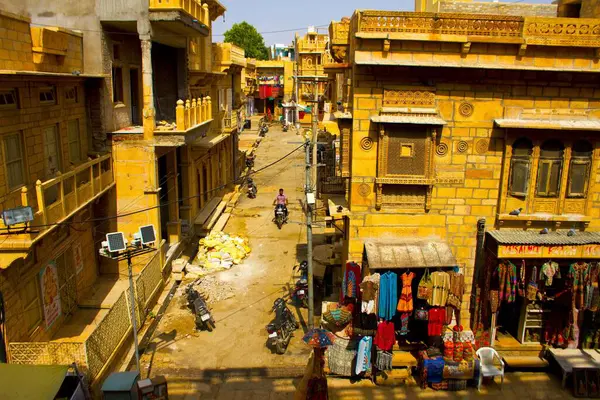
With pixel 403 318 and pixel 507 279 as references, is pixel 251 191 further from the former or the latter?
pixel 507 279

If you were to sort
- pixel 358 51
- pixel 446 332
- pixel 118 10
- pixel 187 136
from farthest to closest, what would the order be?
pixel 187 136 < pixel 118 10 < pixel 446 332 < pixel 358 51

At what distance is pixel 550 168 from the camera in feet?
38.3

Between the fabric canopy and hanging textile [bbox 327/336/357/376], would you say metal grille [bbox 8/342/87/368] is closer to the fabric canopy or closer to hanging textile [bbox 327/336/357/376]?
the fabric canopy

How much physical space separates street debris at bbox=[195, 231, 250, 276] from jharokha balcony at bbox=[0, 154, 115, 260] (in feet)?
16.3

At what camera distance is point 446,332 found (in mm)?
11789

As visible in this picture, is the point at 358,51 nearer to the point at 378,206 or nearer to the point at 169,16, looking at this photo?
the point at 378,206

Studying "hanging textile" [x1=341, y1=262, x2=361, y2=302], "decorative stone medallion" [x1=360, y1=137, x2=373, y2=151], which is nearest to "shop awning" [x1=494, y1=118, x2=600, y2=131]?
"decorative stone medallion" [x1=360, y1=137, x2=373, y2=151]

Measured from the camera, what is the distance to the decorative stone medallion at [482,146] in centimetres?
1166

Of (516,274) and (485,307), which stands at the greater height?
(516,274)

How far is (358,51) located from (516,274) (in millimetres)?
6593

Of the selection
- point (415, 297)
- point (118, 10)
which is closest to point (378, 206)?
point (415, 297)

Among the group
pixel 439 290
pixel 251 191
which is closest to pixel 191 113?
pixel 439 290

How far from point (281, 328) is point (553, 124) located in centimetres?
857

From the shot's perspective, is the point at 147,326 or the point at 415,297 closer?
the point at 415,297
